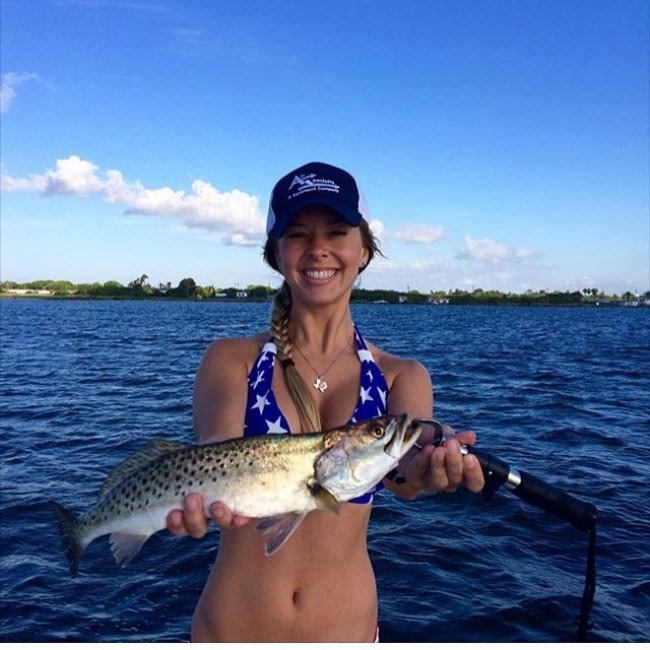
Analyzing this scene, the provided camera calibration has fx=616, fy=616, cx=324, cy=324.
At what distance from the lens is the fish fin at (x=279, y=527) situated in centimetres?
365

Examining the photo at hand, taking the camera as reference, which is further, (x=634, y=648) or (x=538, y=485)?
(x=634, y=648)

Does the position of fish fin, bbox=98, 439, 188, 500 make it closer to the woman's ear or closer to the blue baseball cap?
the blue baseball cap

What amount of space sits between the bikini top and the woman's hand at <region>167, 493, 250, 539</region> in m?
0.57

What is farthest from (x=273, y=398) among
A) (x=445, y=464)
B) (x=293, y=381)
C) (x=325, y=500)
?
(x=445, y=464)

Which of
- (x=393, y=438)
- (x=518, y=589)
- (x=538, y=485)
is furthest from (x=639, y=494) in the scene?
(x=393, y=438)

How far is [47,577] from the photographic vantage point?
886cm

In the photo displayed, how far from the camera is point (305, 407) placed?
13.9 ft

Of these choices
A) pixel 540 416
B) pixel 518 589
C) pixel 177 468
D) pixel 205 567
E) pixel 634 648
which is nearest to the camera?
pixel 177 468

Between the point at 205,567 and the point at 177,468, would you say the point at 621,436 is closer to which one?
the point at 205,567

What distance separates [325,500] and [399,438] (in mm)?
592

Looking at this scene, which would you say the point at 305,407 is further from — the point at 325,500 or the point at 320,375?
the point at 325,500

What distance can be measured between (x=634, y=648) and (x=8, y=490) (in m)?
11.5

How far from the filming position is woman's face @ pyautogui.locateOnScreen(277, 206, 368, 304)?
4.14m

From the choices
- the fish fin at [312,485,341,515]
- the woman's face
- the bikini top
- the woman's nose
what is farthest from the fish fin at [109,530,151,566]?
the woman's nose
